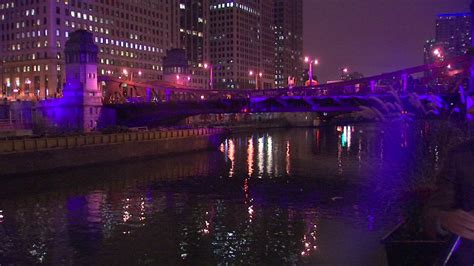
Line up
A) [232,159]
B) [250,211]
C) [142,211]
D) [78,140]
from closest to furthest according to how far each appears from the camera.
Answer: [250,211] → [142,211] → [78,140] → [232,159]

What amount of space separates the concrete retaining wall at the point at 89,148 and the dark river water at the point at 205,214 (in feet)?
6.86

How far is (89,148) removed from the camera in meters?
56.0

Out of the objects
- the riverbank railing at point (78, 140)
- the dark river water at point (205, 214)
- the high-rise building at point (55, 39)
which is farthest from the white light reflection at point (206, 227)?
the high-rise building at point (55, 39)

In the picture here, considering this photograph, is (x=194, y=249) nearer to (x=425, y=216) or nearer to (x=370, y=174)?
(x=425, y=216)

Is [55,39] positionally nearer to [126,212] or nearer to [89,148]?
[89,148]

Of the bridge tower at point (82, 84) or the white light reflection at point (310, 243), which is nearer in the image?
the white light reflection at point (310, 243)

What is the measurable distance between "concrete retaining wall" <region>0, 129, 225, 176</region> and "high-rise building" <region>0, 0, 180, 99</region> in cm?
9097

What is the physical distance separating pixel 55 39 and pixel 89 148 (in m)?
118

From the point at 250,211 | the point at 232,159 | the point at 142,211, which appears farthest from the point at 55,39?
the point at 250,211

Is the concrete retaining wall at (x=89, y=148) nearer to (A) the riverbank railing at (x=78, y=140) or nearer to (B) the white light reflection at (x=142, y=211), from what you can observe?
(A) the riverbank railing at (x=78, y=140)

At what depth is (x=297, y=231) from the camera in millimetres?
25531

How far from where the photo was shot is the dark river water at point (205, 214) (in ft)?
71.7

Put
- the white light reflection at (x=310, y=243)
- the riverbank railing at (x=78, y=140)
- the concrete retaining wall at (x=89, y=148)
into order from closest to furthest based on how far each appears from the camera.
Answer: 1. the white light reflection at (x=310, y=243)
2. the concrete retaining wall at (x=89, y=148)
3. the riverbank railing at (x=78, y=140)

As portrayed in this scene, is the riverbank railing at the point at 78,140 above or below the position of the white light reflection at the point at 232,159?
above
